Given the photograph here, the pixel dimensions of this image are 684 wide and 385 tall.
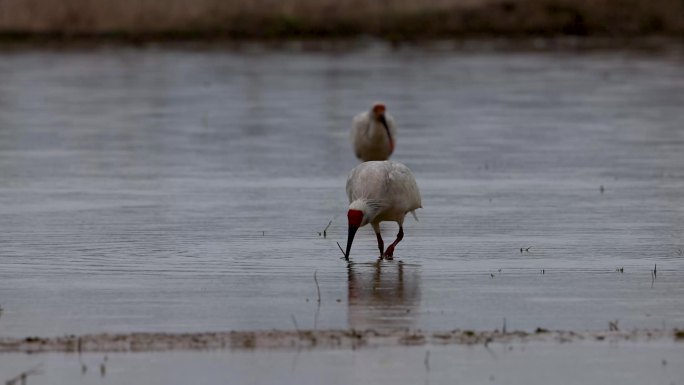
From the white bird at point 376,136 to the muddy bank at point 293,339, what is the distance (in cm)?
989

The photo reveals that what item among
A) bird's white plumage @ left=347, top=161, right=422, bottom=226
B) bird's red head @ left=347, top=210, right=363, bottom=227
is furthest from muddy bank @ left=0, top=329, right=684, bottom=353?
bird's white plumage @ left=347, top=161, right=422, bottom=226

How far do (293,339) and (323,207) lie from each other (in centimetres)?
664

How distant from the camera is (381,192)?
12.4m

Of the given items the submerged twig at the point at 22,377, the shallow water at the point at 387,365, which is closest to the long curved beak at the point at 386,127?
the shallow water at the point at 387,365

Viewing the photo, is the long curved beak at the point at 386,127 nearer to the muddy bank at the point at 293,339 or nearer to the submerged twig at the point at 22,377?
the muddy bank at the point at 293,339

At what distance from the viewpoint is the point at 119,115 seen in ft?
87.8

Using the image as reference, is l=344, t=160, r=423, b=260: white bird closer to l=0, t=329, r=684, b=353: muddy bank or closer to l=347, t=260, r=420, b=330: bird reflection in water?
l=347, t=260, r=420, b=330: bird reflection in water

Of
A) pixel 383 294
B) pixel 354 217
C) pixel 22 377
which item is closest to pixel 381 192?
pixel 354 217

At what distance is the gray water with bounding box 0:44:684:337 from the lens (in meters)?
10.1

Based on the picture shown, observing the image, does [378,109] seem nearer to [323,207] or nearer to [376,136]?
[376,136]

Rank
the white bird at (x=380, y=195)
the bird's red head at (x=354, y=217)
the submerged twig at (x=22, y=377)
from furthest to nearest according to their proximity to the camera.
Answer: the white bird at (x=380, y=195)
the bird's red head at (x=354, y=217)
the submerged twig at (x=22, y=377)

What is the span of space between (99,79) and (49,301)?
25427 mm

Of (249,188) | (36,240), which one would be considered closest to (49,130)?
(249,188)

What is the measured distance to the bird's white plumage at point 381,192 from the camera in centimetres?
1243
